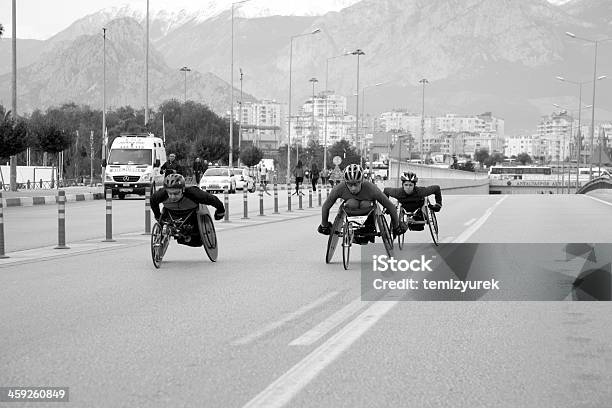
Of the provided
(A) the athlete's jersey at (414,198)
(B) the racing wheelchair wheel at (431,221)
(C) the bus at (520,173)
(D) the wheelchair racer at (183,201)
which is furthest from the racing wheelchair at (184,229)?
(C) the bus at (520,173)

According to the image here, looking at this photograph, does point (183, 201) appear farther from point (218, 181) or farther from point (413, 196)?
point (218, 181)

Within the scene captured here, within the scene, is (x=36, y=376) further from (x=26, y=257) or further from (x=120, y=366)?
(x=26, y=257)

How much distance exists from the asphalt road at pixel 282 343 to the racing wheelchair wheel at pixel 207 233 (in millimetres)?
1108

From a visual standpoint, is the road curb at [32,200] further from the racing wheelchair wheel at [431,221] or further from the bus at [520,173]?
the bus at [520,173]

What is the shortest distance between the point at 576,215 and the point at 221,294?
2144 centimetres

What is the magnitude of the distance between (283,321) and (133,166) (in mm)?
38730

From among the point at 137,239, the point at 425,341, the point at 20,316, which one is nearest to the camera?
the point at 425,341

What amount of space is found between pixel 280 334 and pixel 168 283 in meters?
4.32

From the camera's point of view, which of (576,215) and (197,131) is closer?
(576,215)

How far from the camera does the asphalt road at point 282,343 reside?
6.51 m

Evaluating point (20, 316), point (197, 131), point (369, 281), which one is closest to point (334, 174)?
point (369, 281)

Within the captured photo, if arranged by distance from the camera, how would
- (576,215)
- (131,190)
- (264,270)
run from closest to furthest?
1. (264,270)
2. (576,215)
3. (131,190)

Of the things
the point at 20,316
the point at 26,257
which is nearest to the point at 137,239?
the point at 26,257

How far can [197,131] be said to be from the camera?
134m
